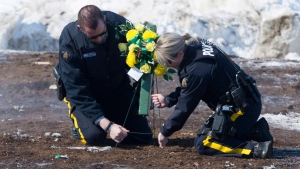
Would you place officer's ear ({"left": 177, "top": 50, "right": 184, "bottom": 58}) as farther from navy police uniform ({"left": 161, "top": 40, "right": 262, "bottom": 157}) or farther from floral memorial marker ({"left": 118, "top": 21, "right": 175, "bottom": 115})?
floral memorial marker ({"left": 118, "top": 21, "right": 175, "bottom": 115})

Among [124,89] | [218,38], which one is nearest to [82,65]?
[124,89]

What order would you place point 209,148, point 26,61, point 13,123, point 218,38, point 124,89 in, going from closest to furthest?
point 209,148
point 124,89
point 13,123
point 26,61
point 218,38

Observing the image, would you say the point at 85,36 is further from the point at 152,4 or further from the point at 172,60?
the point at 152,4

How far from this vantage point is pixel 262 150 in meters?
7.43

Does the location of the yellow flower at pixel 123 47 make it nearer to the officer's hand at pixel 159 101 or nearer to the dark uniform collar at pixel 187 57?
the officer's hand at pixel 159 101

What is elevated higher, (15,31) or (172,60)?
(172,60)

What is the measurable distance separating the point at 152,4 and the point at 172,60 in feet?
29.3

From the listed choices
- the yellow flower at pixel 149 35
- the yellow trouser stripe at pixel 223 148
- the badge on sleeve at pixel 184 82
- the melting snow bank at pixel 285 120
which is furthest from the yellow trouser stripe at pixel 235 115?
the melting snow bank at pixel 285 120

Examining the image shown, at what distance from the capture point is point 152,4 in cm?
1591

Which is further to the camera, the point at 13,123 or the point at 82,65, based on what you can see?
the point at 13,123

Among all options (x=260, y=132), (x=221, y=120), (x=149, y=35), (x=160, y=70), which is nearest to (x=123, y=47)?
(x=149, y=35)

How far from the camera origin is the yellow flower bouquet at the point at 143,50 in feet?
25.5

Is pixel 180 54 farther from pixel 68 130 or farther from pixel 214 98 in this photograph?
pixel 68 130

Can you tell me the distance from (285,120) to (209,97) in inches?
120
